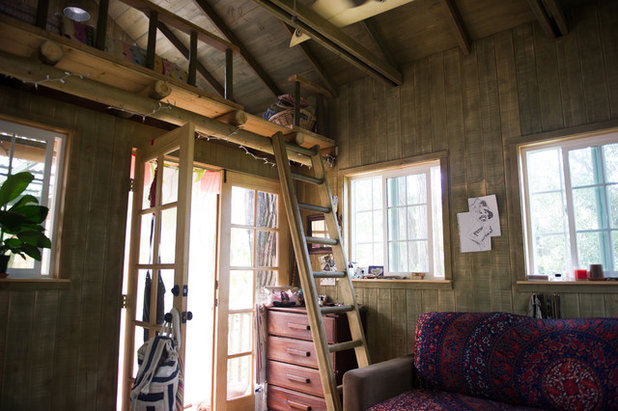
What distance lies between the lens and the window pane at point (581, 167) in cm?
292

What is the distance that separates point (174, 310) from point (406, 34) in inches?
109

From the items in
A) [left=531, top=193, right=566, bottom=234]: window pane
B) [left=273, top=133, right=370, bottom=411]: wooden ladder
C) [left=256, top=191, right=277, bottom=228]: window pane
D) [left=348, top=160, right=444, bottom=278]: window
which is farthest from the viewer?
[left=256, top=191, right=277, bottom=228]: window pane

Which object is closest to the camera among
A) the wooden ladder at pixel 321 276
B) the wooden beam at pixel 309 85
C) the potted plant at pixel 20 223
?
the potted plant at pixel 20 223

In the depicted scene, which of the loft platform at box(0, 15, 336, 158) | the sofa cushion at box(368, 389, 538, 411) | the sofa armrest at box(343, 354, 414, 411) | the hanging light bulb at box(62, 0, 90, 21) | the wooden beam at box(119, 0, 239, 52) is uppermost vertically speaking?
the wooden beam at box(119, 0, 239, 52)

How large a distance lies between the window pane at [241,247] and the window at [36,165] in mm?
1461

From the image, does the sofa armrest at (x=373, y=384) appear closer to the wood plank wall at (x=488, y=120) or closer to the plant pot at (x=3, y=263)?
the wood plank wall at (x=488, y=120)

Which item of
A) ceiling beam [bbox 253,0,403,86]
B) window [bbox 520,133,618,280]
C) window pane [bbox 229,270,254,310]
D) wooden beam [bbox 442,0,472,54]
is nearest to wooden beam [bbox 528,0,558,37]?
wooden beam [bbox 442,0,472,54]

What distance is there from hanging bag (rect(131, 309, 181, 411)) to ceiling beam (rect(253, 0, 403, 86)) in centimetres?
206

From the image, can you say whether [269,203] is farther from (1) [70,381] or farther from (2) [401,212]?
(1) [70,381]

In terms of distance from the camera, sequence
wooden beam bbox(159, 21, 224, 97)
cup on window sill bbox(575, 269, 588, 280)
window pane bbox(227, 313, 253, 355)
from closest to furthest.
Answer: cup on window sill bbox(575, 269, 588, 280) → window pane bbox(227, 313, 253, 355) → wooden beam bbox(159, 21, 224, 97)

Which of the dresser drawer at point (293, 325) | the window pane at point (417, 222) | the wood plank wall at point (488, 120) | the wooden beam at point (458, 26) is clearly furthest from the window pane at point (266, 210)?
the wooden beam at point (458, 26)

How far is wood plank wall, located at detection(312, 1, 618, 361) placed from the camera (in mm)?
2898

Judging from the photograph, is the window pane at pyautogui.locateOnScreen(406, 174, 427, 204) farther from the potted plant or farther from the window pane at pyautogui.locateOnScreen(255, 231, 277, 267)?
the potted plant

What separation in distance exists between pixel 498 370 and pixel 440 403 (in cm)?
36
